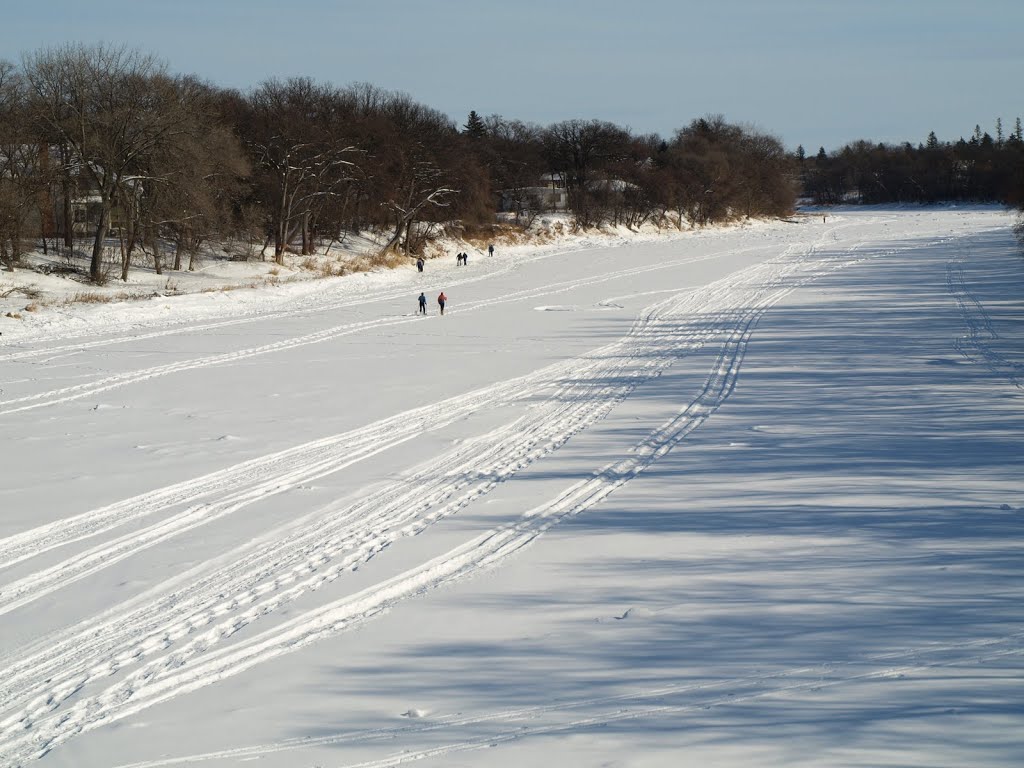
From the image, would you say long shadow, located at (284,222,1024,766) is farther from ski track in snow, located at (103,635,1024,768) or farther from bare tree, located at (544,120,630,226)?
bare tree, located at (544,120,630,226)

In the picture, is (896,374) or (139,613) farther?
(896,374)

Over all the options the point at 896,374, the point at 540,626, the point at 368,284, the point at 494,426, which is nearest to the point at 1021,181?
the point at 368,284

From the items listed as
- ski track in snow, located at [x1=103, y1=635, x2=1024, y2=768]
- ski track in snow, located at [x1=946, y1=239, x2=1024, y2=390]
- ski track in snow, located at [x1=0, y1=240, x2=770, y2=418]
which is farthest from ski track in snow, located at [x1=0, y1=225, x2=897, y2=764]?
ski track in snow, located at [x1=946, y1=239, x2=1024, y2=390]

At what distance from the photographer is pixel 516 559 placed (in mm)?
9805

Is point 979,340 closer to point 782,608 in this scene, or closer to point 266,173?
point 782,608

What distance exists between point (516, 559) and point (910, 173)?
161462mm

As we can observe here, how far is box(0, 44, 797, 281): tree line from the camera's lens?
41.9 meters

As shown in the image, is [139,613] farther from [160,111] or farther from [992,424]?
[160,111]

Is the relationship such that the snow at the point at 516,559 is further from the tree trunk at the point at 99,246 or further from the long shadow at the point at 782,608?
the tree trunk at the point at 99,246

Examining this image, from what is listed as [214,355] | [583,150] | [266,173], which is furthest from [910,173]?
[214,355]

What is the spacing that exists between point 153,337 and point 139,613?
21304mm

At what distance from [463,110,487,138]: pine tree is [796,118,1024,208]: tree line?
65285mm

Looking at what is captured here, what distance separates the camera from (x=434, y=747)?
6.16 metres

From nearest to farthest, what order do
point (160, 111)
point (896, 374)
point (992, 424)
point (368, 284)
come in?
point (992, 424), point (896, 374), point (160, 111), point (368, 284)
